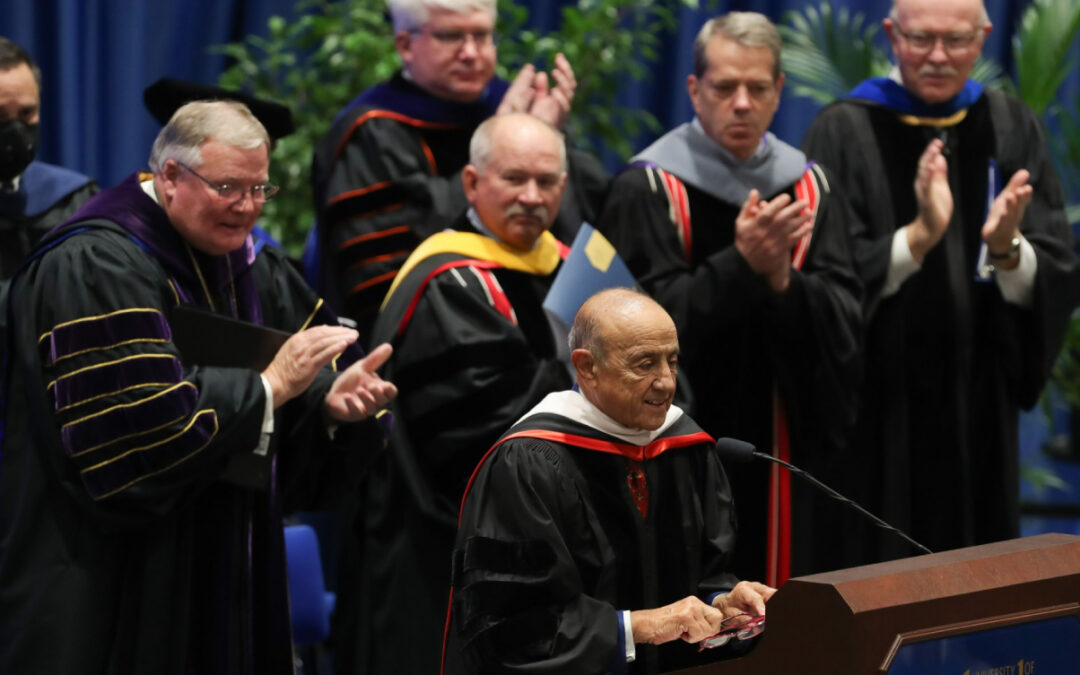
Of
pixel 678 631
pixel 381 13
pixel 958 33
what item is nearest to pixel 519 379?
pixel 678 631

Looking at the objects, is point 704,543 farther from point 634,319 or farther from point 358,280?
point 358,280

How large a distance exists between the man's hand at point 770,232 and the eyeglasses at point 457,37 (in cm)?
117

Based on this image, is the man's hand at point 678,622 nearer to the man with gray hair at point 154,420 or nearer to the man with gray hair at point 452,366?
the man with gray hair at point 154,420

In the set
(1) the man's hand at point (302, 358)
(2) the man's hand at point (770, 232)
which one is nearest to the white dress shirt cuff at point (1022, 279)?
(2) the man's hand at point (770, 232)

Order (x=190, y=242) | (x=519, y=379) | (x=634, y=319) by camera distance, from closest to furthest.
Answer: (x=634, y=319)
(x=190, y=242)
(x=519, y=379)

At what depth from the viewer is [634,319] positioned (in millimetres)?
3441

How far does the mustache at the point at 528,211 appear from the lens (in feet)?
15.4

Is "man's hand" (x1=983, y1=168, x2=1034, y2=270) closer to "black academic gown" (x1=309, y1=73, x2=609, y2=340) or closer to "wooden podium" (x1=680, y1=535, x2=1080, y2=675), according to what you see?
"black academic gown" (x1=309, y1=73, x2=609, y2=340)

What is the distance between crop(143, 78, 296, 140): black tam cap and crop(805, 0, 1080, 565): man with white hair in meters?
1.95

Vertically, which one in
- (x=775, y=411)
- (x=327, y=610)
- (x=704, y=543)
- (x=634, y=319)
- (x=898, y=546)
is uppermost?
(x=634, y=319)

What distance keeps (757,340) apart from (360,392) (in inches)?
60.3

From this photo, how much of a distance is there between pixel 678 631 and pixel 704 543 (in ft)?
1.52

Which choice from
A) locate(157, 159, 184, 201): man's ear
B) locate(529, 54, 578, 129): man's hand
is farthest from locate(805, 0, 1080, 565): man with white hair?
locate(157, 159, 184, 201): man's ear

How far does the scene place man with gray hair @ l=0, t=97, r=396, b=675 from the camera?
3975mm
